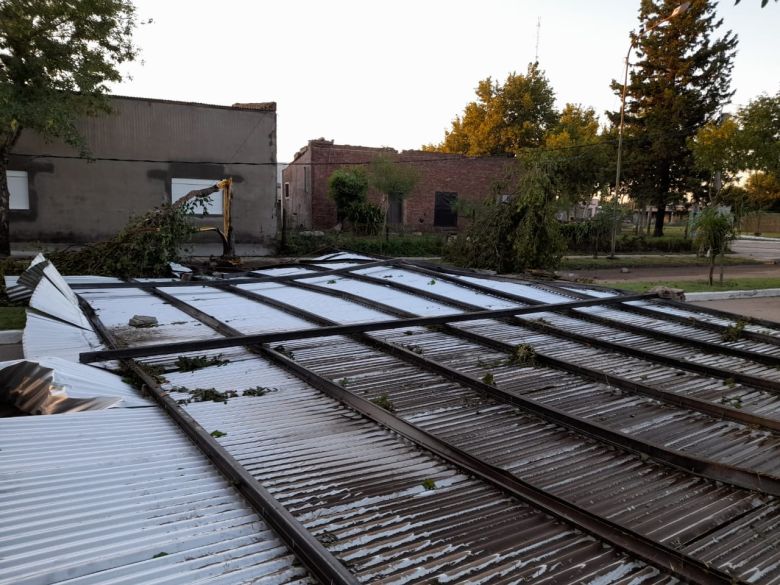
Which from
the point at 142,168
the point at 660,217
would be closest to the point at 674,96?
the point at 660,217

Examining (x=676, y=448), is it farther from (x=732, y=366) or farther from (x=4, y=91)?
(x=4, y=91)

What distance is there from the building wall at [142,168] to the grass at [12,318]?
13555 mm

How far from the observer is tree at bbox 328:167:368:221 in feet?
101

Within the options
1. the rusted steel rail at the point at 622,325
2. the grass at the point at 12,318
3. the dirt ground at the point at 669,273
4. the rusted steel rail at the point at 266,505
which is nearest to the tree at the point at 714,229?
the dirt ground at the point at 669,273

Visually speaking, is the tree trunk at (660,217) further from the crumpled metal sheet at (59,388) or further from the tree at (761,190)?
the crumpled metal sheet at (59,388)

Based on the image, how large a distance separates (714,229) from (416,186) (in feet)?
62.7

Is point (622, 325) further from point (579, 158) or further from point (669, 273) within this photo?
point (579, 158)

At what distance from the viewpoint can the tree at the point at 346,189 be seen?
101 ft

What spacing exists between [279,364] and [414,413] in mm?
2076

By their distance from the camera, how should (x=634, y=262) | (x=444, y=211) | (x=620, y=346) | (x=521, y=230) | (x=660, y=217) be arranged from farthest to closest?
(x=660, y=217)
(x=444, y=211)
(x=634, y=262)
(x=521, y=230)
(x=620, y=346)

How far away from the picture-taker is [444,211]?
36.3 meters

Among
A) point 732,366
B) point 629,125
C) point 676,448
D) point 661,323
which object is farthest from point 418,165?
point 676,448

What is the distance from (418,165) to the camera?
112ft

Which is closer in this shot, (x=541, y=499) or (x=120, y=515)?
(x=120, y=515)
